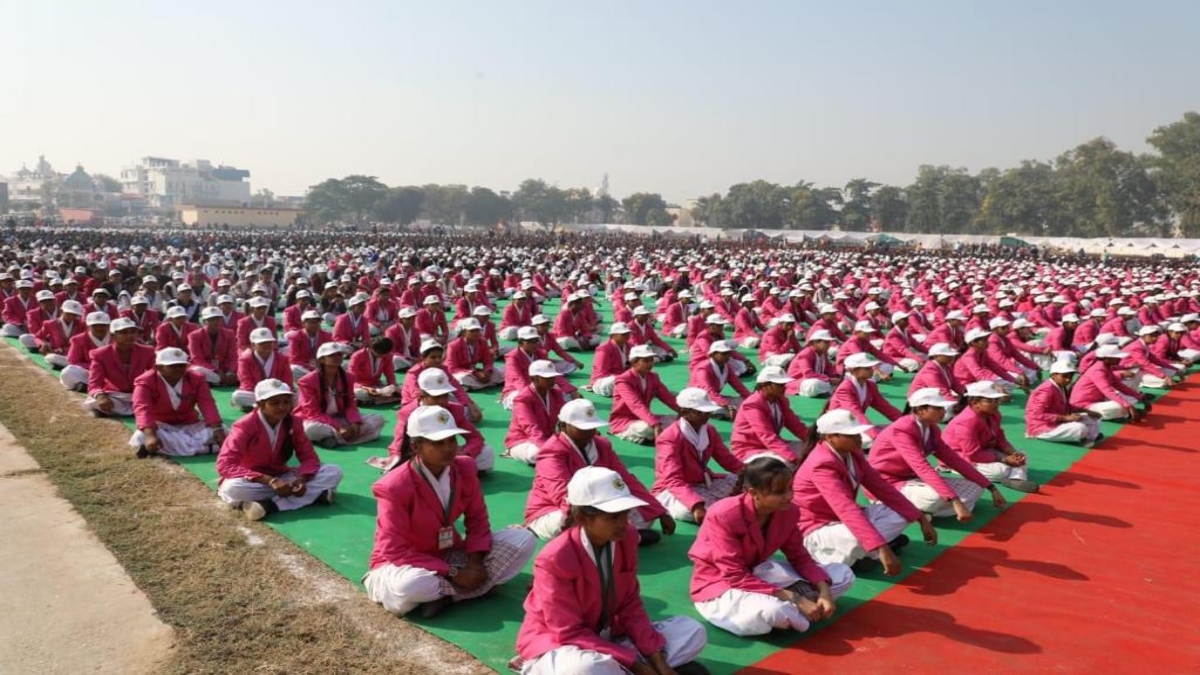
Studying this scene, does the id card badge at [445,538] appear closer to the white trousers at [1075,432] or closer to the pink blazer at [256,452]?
the pink blazer at [256,452]

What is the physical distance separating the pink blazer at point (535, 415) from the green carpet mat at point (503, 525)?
15.0 inches

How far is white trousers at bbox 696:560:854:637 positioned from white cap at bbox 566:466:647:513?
1094 mm

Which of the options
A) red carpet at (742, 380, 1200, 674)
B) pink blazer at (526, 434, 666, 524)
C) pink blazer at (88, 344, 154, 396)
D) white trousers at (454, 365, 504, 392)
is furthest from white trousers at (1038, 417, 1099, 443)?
pink blazer at (88, 344, 154, 396)

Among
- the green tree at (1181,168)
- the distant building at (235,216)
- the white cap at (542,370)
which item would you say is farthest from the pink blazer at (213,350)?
the distant building at (235,216)

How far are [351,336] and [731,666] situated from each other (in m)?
7.90

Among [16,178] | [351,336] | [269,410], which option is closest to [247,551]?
[269,410]

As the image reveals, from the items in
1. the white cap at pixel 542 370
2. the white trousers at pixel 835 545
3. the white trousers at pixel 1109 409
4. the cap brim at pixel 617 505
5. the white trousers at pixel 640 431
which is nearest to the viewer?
the cap brim at pixel 617 505

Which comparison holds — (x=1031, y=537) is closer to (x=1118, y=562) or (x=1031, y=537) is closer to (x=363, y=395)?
(x=1118, y=562)

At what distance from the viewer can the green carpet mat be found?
3828mm

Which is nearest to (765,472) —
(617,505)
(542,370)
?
(617,505)

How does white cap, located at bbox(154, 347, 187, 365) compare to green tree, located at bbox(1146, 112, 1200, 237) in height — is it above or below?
below

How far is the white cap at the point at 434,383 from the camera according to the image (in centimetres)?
556

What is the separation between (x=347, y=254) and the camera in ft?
90.8

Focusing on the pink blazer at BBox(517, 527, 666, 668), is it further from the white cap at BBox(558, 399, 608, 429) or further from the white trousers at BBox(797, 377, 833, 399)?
the white trousers at BBox(797, 377, 833, 399)
